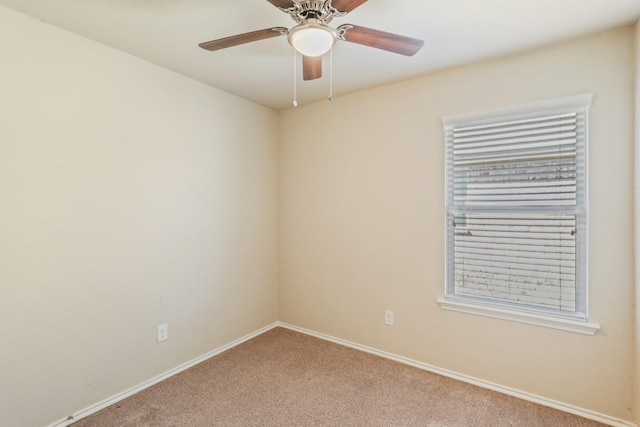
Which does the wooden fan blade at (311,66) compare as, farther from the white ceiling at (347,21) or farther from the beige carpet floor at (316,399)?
the beige carpet floor at (316,399)

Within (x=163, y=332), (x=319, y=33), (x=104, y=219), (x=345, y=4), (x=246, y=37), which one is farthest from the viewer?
(x=163, y=332)

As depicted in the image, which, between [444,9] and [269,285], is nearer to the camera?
[444,9]

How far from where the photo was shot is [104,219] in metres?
2.16

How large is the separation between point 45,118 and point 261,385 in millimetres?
2197

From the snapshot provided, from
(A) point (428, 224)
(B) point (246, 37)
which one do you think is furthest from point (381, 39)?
(A) point (428, 224)

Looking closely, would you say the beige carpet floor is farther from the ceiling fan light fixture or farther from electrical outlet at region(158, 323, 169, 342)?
the ceiling fan light fixture

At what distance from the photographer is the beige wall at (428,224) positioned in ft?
6.46

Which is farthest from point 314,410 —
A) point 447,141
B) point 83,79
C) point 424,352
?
point 83,79

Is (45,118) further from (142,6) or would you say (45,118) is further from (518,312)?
(518,312)

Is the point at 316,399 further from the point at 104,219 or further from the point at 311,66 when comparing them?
the point at 311,66

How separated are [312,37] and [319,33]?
35 millimetres

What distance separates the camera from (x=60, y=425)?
1.95 meters

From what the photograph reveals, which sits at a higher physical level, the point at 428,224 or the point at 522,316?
the point at 428,224

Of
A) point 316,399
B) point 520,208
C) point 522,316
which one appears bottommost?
point 316,399
